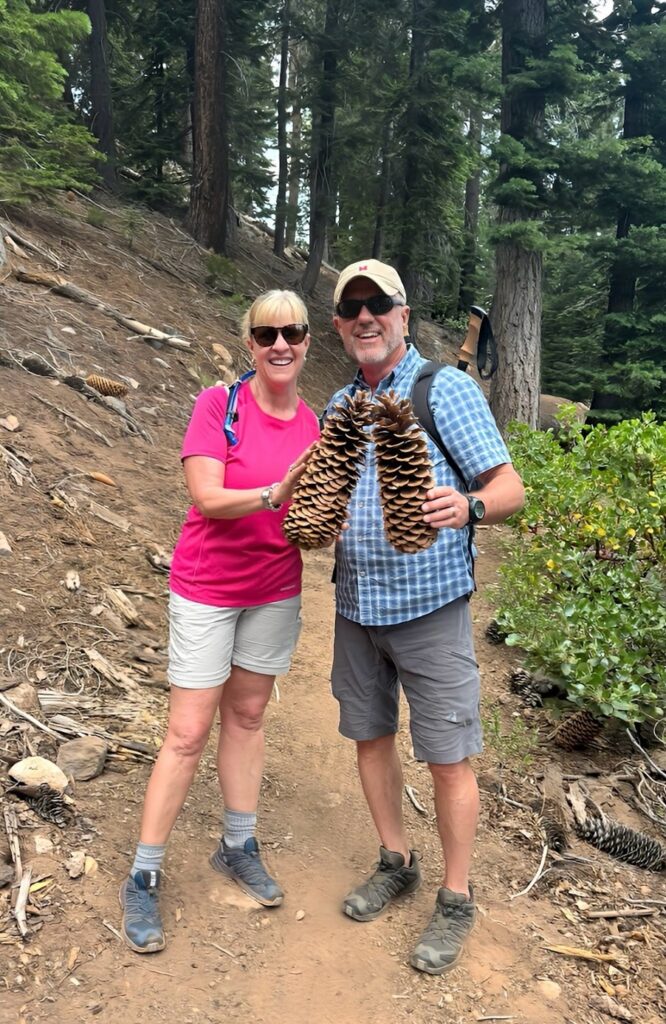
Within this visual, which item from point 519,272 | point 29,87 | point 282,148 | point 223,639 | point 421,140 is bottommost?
point 519,272

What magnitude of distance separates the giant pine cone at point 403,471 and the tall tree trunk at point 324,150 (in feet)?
50.5

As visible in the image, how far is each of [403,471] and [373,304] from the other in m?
0.75

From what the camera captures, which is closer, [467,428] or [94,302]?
[467,428]

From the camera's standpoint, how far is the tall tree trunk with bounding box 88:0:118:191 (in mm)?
14602

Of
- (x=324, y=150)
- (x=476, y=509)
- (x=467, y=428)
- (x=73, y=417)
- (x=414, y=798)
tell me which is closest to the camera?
(x=476, y=509)

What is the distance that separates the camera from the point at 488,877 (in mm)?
3461

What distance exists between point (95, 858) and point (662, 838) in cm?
289

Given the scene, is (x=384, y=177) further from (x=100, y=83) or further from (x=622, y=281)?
(x=100, y=83)

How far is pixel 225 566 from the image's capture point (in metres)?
2.81

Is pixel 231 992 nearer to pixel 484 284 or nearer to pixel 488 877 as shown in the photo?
pixel 488 877

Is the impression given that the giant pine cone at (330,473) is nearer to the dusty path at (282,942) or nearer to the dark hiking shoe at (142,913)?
the dark hiking shoe at (142,913)

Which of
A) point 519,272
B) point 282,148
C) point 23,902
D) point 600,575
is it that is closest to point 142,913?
point 23,902

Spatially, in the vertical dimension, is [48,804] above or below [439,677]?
below

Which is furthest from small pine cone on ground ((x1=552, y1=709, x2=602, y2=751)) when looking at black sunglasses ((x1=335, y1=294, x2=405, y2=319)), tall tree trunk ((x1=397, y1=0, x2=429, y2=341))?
tall tree trunk ((x1=397, y1=0, x2=429, y2=341))
